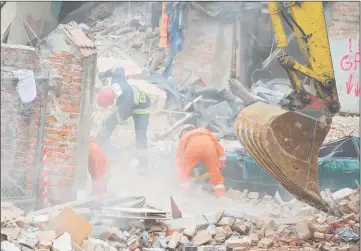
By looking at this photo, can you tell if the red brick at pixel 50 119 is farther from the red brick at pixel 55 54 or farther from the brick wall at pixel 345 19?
the brick wall at pixel 345 19

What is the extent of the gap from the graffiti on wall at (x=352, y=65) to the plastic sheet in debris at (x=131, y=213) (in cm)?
211

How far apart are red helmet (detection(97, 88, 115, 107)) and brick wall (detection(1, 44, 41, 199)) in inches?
21.5

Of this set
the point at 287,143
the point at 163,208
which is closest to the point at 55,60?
the point at 163,208

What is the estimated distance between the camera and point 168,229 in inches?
262

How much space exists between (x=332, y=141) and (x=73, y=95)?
2.42 meters

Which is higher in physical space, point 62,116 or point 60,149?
point 62,116

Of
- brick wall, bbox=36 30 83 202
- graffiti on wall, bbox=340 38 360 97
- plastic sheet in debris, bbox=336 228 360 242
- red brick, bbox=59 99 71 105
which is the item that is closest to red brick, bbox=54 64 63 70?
brick wall, bbox=36 30 83 202

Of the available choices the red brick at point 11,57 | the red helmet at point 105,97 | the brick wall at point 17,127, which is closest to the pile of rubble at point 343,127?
the red helmet at point 105,97

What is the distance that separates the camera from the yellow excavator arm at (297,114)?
21.5 feet

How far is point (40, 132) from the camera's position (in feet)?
21.6

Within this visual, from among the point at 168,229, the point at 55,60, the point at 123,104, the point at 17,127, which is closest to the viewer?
the point at 17,127

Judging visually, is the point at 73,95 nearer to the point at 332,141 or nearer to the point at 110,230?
the point at 110,230

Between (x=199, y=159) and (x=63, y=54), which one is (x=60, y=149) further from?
(x=199, y=159)

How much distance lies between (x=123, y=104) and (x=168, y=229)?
1.20 meters
